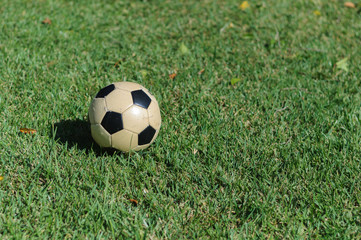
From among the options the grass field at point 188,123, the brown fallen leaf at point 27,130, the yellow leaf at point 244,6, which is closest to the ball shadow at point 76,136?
the grass field at point 188,123

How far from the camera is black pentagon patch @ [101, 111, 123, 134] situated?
2785 millimetres

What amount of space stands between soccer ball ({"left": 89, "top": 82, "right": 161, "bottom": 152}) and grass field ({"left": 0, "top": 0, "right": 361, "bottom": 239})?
194 mm

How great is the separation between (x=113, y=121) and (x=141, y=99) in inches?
11.0

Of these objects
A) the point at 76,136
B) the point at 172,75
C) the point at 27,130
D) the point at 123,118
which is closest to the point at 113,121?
the point at 123,118

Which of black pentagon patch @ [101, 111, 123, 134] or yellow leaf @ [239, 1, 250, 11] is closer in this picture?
black pentagon patch @ [101, 111, 123, 134]

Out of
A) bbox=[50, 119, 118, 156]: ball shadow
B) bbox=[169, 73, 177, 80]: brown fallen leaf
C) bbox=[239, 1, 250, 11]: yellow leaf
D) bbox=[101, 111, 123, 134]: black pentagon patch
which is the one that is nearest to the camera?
bbox=[101, 111, 123, 134]: black pentagon patch

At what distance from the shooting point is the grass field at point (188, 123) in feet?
8.43

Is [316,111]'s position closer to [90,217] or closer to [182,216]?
[182,216]

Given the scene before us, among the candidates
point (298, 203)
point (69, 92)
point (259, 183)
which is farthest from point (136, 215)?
point (69, 92)

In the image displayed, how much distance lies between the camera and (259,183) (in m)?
2.85

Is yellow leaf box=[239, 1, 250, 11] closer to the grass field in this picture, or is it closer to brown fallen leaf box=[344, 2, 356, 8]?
the grass field

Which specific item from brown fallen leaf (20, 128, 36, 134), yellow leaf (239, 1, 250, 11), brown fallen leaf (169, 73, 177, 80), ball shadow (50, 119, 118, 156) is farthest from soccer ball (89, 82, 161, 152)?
yellow leaf (239, 1, 250, 11)

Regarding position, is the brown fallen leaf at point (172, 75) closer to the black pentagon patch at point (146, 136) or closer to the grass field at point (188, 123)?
the grass field at point (188, 123)

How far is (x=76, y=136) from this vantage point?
3221 mm
